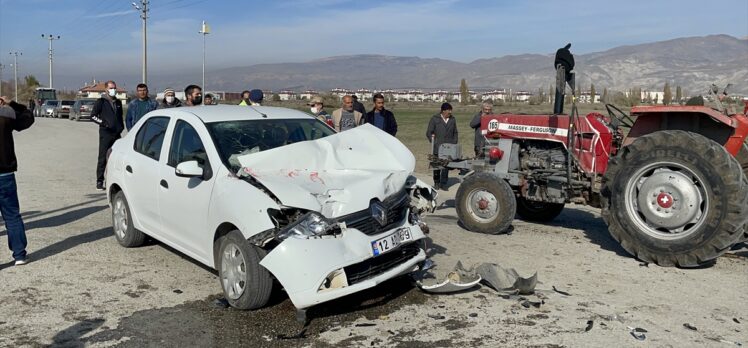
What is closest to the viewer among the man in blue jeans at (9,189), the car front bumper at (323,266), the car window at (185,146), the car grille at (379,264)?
the car front bumper at (323,266)

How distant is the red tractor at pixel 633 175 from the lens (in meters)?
6.48

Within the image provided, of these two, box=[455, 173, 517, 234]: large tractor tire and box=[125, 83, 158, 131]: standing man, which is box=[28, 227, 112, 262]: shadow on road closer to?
box=[125, 83, 158, 131]: standing man

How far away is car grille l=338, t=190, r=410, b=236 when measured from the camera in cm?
513

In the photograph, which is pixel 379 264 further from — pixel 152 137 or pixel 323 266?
pixel 152 137

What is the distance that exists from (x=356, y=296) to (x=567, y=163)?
3822mm

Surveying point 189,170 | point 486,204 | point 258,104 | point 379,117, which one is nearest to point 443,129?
point 379,117

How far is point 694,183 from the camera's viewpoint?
6.70m

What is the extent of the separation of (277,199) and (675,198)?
4252 millimetres

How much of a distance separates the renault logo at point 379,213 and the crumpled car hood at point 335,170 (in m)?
0.07

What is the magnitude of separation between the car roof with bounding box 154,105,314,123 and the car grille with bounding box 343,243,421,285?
216 cm

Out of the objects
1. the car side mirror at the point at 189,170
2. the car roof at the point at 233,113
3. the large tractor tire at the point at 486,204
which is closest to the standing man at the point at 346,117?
the large tractor tire at the point at 486,204

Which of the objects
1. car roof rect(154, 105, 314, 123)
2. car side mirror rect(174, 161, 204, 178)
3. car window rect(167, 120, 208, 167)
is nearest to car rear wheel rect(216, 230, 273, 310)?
car side mirror rect(174, 161, 204, 178)

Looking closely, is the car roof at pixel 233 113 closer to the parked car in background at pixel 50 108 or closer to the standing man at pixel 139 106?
the standing man at pixel 139 106

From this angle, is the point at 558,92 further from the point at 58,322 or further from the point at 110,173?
the point at 58,322
